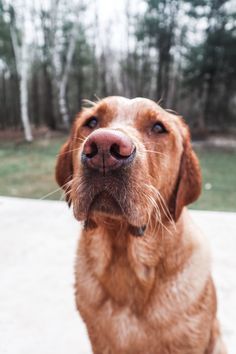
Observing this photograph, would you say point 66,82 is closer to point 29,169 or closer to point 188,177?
point 29,169

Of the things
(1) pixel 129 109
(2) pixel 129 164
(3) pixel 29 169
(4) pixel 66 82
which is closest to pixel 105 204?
(2) pixel 129 164

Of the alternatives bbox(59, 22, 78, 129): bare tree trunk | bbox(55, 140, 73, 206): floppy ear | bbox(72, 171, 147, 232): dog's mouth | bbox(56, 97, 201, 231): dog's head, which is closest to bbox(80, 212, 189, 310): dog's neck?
bbox(56, 97, 201, 231): dog's head

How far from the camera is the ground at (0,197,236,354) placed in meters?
2.34

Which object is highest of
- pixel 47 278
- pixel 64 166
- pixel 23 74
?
pixel 64 166

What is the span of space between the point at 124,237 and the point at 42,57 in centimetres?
1183

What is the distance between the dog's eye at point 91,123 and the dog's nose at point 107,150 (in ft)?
1.96

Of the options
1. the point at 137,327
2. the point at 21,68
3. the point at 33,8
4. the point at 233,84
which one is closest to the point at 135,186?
the point at 137,327

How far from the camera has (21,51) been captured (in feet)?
37.4

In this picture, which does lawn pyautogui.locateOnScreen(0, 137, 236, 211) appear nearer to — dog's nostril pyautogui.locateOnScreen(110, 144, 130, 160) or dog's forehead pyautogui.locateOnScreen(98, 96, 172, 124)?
dog's forehead pyautogui.locateOnScreen(98, 96, 172, 124)

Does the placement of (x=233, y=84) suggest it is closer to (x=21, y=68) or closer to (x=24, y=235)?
(x=21, y=68)

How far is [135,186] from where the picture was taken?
4.83ft

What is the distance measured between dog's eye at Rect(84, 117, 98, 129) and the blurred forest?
999cm

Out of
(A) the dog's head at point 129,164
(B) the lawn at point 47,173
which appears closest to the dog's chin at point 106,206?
(A) the dog's head at point 129,164

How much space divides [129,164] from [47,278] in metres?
1.93
